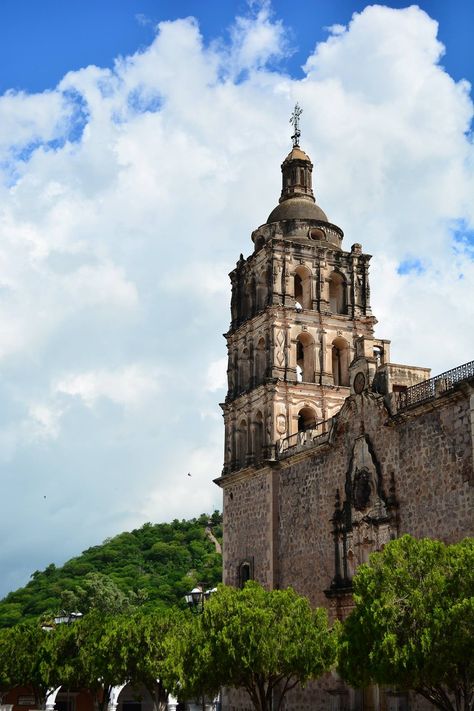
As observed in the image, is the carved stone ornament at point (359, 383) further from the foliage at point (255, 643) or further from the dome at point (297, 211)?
the dome at point (297, 211)

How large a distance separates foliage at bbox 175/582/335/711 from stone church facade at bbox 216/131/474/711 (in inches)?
128

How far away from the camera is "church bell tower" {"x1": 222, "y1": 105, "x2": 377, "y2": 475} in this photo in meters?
34.3

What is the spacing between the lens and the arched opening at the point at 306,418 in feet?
113

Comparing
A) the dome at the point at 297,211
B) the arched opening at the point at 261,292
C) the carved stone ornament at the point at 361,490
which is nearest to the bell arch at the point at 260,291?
the arched opening at the point at 261,292

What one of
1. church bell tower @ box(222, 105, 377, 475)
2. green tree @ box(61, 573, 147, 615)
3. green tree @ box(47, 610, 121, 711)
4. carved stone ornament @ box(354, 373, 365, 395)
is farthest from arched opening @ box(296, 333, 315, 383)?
green tree @ box(61, 573, 147, 615)

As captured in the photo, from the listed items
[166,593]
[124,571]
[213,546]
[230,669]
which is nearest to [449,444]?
[230,669]

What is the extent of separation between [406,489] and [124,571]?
194ft

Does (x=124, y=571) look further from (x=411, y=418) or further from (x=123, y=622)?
(x=411, y=418)

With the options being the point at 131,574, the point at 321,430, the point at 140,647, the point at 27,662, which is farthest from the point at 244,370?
the point at 131,574

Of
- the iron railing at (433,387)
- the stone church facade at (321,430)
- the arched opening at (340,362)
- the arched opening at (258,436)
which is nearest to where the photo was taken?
the iron railing at (433,387)

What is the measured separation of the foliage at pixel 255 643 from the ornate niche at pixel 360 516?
413 centimetres

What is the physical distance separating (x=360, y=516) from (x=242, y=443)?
9239mm

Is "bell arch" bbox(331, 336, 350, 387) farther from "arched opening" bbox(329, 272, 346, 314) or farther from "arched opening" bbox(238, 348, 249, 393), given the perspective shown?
"arched opening" bbox(238, 348, 249, 393)

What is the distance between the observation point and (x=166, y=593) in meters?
73.7
